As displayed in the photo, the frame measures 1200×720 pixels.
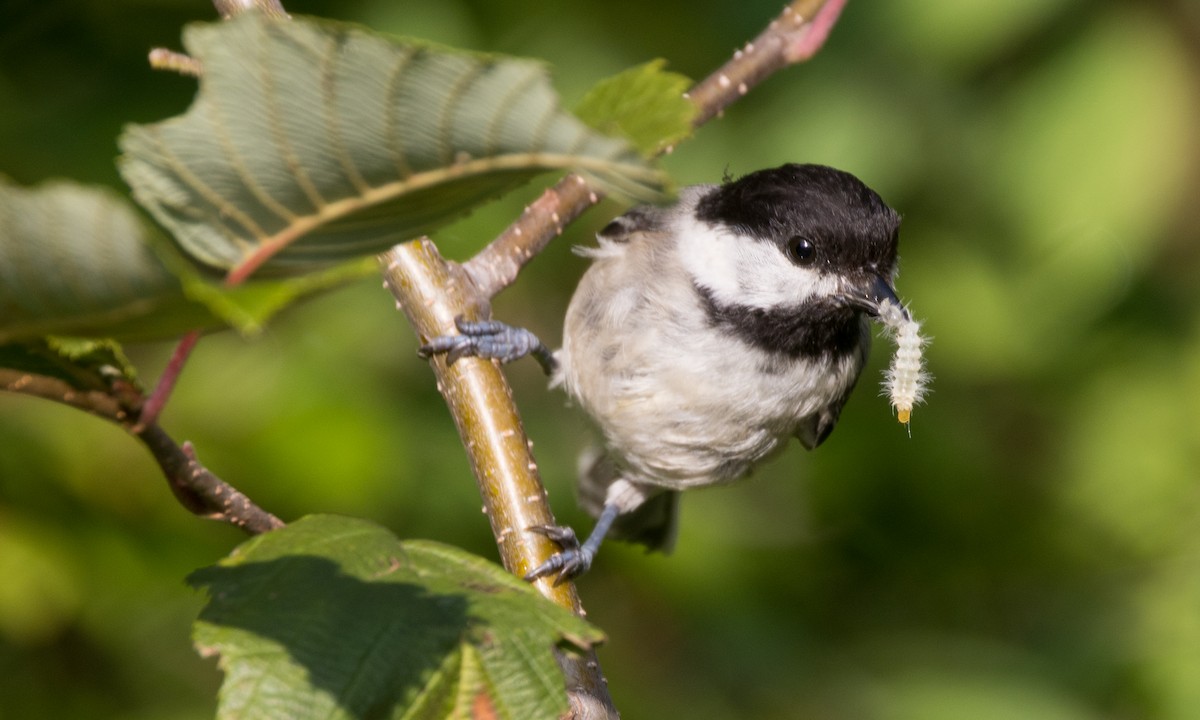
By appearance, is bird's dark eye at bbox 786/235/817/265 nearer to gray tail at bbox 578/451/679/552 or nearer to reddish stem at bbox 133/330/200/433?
gray tail at bbox 578/451/679/552

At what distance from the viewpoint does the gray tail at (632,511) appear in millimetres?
2998

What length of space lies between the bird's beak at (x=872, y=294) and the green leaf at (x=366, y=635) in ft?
4.64

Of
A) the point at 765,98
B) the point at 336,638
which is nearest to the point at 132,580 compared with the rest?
the point at 336,638

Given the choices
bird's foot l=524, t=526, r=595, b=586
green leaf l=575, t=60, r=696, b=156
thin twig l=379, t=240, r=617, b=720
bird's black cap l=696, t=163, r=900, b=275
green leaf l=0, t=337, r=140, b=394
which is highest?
bird's black cap l=696, t=163, r=900, b=275

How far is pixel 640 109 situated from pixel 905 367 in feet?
4.39

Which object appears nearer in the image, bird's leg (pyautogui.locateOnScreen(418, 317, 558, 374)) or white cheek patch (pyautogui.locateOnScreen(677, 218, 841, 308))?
bird's leg (pyautogui.locateOnScreen(418, 317, 558, 374))

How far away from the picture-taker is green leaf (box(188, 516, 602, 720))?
38.4 inches

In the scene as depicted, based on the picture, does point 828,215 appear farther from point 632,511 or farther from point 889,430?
point 632,511

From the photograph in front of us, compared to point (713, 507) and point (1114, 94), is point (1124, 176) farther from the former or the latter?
point (713, 507)

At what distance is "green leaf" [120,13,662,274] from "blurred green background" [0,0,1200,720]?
1696mm

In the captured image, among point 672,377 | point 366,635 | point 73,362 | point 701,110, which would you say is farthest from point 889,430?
point 73,362

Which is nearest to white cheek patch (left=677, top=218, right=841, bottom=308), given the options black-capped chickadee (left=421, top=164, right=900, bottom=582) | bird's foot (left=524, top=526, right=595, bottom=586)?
black-capped chickadee (left=421, top=164, right=900, bottom=582)

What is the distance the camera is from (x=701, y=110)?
208 centimetres

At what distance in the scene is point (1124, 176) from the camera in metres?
2.71
